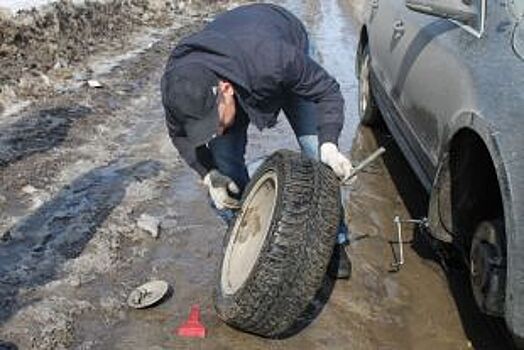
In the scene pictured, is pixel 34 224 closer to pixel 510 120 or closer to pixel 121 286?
pixel 121 286

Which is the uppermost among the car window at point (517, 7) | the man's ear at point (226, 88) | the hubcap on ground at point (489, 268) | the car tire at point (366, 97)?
the car window at point (517, 7)

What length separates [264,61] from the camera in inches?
137

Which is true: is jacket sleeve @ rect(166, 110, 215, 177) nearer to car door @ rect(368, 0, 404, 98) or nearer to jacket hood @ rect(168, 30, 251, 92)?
jacket hood @ rect(168, 30, 251, 92)

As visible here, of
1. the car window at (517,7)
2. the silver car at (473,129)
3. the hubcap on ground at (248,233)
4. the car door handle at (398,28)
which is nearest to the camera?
the silver car at (473,129)

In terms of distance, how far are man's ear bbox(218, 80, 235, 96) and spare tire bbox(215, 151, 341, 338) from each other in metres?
0.49

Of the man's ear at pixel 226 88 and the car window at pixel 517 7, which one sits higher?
the car window at pixel 517 7

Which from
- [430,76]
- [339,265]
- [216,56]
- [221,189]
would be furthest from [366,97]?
[216,56]

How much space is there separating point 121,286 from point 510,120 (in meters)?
2.27

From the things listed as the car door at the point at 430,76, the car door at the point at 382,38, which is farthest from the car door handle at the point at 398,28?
the car door at the point at 382,38

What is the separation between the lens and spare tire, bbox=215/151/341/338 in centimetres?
342

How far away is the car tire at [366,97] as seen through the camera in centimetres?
691

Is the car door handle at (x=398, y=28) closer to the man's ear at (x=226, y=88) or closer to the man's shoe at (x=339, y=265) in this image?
the man's shoe at (x=339, y=265)

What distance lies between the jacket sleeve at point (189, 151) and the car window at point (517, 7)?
1.70m

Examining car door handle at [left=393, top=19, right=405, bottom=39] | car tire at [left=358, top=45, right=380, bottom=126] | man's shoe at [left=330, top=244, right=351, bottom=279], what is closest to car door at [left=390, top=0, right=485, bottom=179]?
car door handle at [left=393, top=19, right=405, bottom=39]
